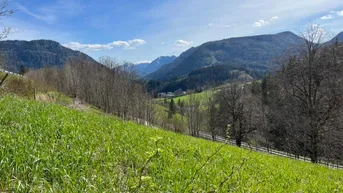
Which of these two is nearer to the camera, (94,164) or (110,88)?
(94,164)

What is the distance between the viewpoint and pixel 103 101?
62562 mm

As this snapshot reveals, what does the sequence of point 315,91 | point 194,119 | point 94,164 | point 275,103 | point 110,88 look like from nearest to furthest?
point 94,164 → point 315,91 → point 275,103 → point 110,88 → point 194,119

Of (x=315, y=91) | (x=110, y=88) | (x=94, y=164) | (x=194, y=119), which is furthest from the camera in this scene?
(x=194, y=119)

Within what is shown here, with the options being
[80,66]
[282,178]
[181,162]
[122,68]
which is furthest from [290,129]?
[80,66]

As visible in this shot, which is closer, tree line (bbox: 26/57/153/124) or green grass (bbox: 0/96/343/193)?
green grass (bbox: 0/96/343/193)

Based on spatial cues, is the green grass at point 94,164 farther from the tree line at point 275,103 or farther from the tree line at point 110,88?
the tree line at point 110,88

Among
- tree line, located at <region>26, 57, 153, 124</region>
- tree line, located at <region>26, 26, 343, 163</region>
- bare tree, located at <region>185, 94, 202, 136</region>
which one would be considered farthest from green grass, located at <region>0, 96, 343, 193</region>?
bare tree, located at <region>185, 94, 202, 136</region>

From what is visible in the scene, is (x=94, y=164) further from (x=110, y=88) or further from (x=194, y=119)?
(x=194, y=119)

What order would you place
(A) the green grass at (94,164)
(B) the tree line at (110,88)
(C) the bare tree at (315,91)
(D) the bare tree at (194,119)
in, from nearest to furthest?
(A) the green grass at (94,164)
(C) the bare tree at (315,91)
(B) the tree line at (110,88)
(D) the bare tree at (194,119)

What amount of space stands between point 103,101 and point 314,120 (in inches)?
1855

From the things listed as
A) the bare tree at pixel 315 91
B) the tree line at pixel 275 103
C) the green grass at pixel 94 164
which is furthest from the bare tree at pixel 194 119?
the green grass at pixel 94 164

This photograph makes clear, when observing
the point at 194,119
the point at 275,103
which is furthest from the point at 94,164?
the point at 194,119

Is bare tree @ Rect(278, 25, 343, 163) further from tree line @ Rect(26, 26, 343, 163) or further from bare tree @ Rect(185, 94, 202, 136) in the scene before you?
bare tree @ Rect(185, 94, 202, 136)

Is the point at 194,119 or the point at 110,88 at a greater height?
the point at 110,88
